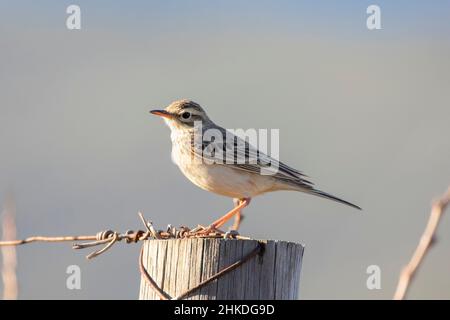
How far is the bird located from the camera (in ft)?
30.9

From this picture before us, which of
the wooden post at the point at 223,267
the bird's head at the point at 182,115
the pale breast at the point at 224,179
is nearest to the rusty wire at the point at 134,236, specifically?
the wooden post at the point at 223,267

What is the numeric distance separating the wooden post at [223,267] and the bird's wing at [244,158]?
11.1 ft

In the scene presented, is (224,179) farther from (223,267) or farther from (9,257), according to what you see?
(9,257)

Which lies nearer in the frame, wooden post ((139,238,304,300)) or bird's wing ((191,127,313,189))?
wooden post ((139,238,304,300))

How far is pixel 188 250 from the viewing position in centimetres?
595

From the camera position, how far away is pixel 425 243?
4273mm

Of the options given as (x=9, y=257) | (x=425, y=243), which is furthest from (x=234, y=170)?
(x=425, y=243)

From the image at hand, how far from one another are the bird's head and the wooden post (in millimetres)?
4477

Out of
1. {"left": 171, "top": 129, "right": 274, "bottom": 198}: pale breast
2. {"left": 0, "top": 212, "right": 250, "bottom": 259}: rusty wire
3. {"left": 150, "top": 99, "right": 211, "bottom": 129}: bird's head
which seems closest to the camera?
{"left": 0, "top": 212, "right": 250, "bottom": 259}: rusty wire

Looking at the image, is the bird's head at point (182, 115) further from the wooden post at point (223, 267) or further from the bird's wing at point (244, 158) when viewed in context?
the wooden post at point (223, 267)

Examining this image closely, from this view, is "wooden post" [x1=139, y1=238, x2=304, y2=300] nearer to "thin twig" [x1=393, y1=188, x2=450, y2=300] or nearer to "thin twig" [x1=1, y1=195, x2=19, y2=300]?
"thin twig" [x1=1, y1=195, x2=19, y2=300]

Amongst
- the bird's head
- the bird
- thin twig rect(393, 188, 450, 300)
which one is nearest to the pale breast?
the bird

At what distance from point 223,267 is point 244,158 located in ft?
12.1

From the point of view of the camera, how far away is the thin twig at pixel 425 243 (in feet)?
13.8
